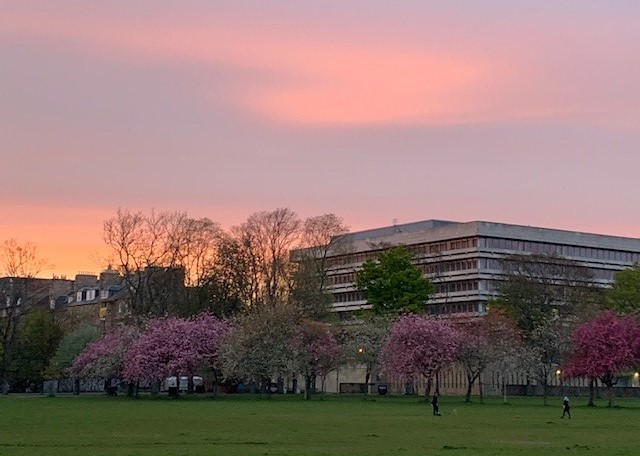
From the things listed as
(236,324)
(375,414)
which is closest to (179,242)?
(236,324)

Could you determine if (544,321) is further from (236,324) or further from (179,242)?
(179,242)

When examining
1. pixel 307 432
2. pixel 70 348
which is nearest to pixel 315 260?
pixel 70 348

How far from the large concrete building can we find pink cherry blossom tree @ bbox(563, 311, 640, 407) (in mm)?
42264

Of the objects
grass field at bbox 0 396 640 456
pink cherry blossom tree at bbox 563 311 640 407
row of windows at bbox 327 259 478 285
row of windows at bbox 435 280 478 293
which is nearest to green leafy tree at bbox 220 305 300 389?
pink cherry blossom tree at bbox 563 311 640 407

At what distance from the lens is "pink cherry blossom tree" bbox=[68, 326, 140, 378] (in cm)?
10819

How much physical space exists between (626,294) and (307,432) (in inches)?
2875

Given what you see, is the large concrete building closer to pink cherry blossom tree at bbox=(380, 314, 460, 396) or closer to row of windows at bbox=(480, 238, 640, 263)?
row of windows at bbox=(480, 238, 640, 263)

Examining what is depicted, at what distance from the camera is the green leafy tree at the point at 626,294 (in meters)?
113

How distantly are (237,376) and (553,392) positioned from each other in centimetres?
→ 4275

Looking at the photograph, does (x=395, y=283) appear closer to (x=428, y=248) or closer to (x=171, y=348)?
(x=171, y=348)

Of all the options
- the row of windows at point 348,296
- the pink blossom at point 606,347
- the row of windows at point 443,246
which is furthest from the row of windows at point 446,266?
the pink blossom at point 606,347

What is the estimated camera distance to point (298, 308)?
4183 inches

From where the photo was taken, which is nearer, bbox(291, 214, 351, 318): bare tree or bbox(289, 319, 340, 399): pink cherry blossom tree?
bbox(289, 319, 340, 399): pink cherry blossom tree

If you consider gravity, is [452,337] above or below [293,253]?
below
